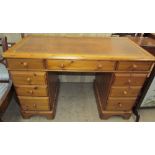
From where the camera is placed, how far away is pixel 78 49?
50.8 inches

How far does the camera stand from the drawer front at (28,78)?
125cm

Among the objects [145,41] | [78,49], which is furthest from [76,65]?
[145,41]

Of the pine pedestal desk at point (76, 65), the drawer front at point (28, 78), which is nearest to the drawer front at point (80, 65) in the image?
the pine pedestal desk at point (76, 65)

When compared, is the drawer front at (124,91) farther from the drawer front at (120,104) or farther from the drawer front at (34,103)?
the drawer front at (34,103)

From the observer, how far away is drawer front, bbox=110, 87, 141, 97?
4.55 ft

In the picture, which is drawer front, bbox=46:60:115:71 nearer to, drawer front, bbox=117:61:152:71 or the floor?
drawer front, bbox=117:61:152:71

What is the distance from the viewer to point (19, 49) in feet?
4.03

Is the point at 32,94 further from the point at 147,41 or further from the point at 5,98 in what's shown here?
the point at 147,41

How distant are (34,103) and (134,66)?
1.02m

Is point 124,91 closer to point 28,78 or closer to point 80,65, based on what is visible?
point 80,65

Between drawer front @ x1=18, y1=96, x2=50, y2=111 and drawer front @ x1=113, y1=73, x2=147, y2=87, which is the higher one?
drawer front @ x1=113, y1=73, x2=147, y2=87

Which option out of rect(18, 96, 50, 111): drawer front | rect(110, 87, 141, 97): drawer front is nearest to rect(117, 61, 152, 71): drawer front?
rect(110, 87, 141, 97): drawer front
